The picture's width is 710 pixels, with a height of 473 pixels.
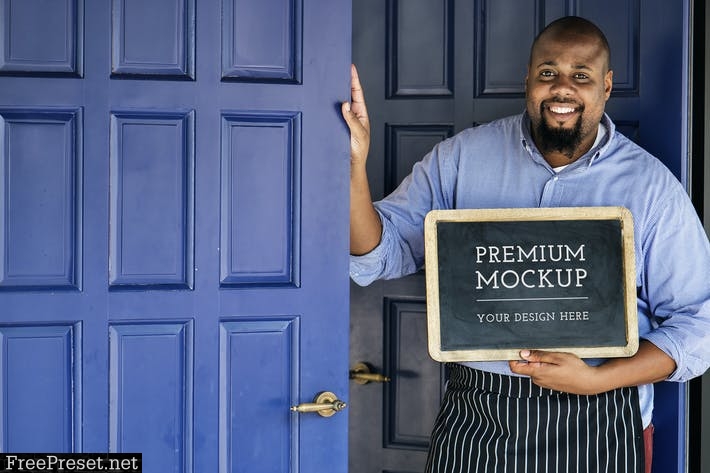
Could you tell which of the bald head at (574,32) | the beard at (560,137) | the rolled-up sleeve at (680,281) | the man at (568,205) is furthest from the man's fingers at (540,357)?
the bald head at (574,32)

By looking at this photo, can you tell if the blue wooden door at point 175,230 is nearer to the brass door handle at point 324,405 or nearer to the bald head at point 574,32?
the brass door handle at point 324,405

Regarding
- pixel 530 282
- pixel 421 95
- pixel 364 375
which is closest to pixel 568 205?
pixel 530 282

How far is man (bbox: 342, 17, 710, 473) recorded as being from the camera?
88.4 inches

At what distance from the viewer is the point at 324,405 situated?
221 centimetres

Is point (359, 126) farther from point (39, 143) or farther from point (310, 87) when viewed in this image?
point (39, 143)

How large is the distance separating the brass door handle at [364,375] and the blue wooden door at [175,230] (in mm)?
734

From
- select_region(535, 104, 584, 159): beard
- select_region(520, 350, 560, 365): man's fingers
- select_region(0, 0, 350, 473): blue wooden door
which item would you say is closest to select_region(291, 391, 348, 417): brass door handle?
select_region(0, 0, 350, 473): blue wooden door

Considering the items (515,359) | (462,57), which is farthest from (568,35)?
(515,359)

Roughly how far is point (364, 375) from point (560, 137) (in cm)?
113

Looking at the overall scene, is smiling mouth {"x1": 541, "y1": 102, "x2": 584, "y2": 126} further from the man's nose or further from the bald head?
the bald head

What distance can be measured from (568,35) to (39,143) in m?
1.43

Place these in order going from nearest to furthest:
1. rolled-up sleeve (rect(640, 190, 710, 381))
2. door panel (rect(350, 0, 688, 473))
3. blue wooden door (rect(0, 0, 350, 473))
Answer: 1. blue wooden door (rect(0, 0, 350, 473))
2. rolled-up sleeve (rect(640, 190, 710, 381))
3. door panel (rect(350, 0, 688, 473))

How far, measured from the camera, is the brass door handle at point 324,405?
221 cm

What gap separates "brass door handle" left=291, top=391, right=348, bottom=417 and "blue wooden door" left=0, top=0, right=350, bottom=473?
0.09 ft
